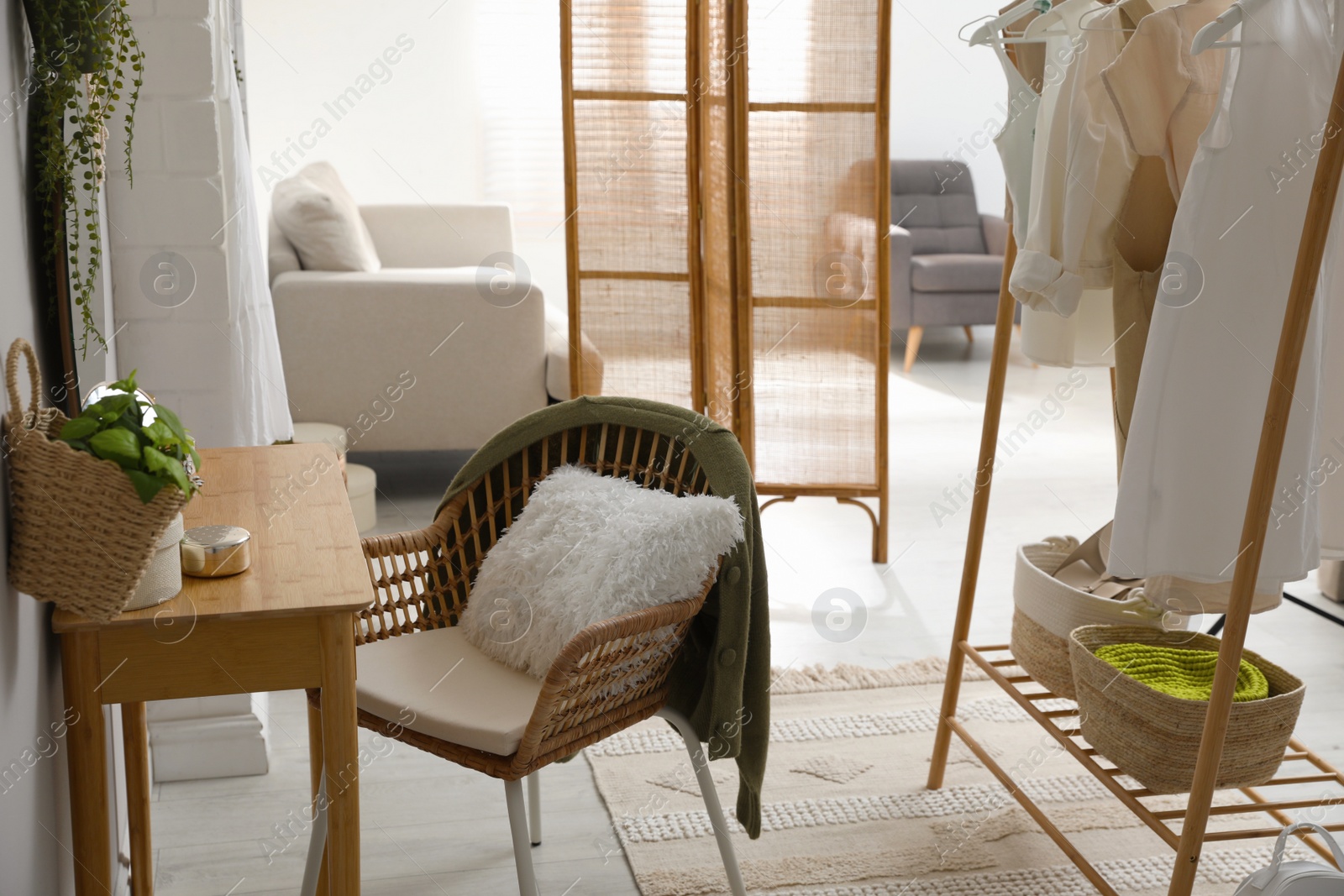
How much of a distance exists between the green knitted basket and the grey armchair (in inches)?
161

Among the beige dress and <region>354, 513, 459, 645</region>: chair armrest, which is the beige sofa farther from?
the beige dress

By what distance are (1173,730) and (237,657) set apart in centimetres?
124

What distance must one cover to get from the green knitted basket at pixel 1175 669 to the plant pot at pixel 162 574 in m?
1.30

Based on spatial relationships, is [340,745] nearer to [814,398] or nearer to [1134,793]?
[1134,793]

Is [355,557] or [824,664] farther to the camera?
[824,664]

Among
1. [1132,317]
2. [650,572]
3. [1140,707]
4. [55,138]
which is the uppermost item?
[55,138]

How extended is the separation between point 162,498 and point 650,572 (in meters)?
0.65

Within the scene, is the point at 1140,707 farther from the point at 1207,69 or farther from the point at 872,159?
the point at 872,159

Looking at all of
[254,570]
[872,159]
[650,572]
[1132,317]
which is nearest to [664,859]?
[650,572]

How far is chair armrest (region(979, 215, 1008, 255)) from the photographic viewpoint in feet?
20.1

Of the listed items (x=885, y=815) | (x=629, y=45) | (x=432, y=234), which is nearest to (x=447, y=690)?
(x=885, y=815)

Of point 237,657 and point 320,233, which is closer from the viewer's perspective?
point 237,657

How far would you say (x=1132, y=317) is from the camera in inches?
67.1

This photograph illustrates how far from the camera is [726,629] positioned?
5.26 ft
